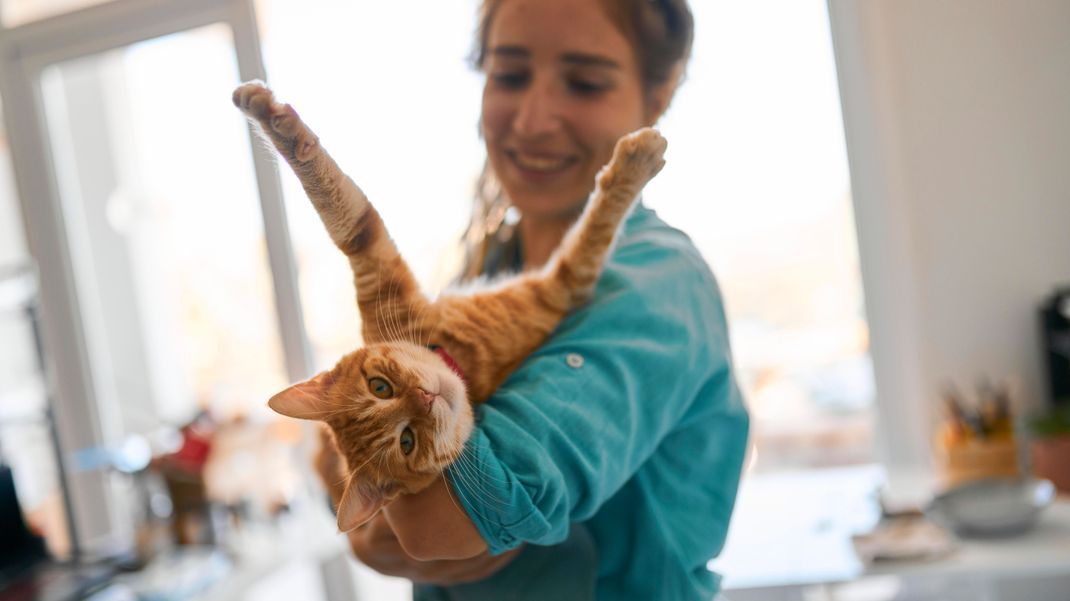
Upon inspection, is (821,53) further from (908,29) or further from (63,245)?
(63,245)

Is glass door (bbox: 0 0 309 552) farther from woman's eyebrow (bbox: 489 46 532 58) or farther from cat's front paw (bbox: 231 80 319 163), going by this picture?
cat's front paw (bbox: 231 80 319 163)

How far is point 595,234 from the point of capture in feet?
2.39

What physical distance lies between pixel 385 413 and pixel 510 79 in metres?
0.34

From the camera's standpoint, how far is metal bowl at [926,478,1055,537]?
1.76m

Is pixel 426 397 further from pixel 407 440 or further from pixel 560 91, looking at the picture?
pixel 560 91

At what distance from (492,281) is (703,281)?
244 millimetres

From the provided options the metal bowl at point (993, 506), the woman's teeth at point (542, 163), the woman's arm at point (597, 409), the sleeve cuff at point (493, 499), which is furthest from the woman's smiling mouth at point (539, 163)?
the metal bowl at point (993, 506)

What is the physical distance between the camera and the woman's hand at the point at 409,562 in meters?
0.70

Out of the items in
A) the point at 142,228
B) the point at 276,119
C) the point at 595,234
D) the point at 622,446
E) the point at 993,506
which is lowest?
the point at 993,506

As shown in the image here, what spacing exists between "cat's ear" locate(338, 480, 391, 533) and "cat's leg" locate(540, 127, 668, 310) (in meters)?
0.22

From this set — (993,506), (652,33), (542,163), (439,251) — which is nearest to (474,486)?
(542,163)

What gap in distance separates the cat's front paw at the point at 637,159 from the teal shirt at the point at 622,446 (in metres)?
0.07

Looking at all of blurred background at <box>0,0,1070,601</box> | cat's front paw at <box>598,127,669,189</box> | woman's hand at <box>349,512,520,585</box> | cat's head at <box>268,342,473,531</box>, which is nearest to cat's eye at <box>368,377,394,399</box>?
cat's head at <box>268,342,473,531</box>

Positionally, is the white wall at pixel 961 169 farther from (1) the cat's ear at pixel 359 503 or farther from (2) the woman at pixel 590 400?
(1) the cat's ear at pixel 359 503
